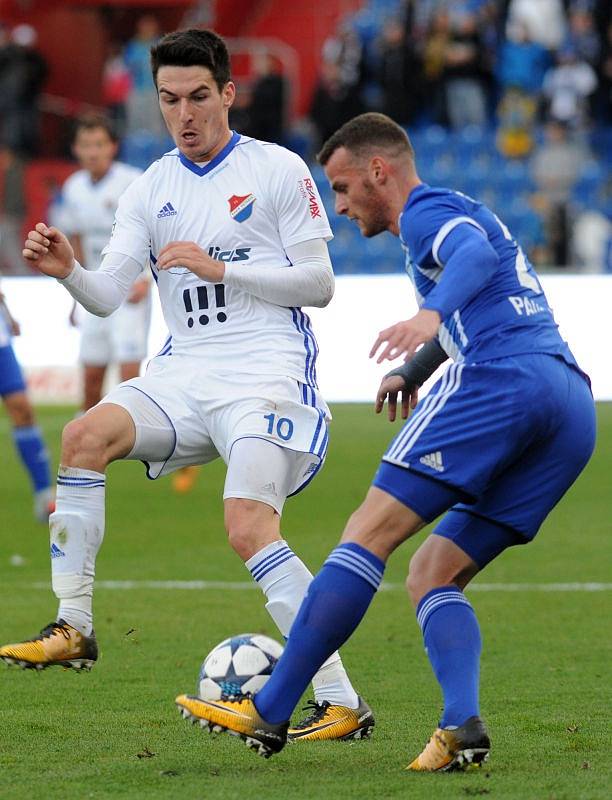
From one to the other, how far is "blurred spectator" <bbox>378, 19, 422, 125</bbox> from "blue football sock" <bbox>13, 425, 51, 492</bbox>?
1179 cm

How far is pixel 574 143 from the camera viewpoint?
66.6 feet

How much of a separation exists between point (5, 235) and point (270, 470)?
1659 centimetres

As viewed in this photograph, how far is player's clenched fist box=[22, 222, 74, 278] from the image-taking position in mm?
5180

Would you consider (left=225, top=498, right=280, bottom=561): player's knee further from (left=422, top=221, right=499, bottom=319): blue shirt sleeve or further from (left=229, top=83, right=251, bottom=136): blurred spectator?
(left=229, top=83, right=251, bottom=136): blurred spectator

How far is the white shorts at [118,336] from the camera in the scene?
37.4 ft

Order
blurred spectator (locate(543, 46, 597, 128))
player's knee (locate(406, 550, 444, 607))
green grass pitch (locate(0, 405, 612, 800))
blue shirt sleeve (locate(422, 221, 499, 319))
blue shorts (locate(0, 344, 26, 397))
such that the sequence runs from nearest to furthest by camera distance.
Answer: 1. blue shirt sleeve (locate(422, 221, 499, 319))
2. green grass pitch (locate(0, 405, 612, 800))
3. player's knee (locate(406, 550, 444, 607))
4. blue shorts (locate(0, 344, 26, 397))
5. blurred spectator (locate(543, 46, 597, 128))

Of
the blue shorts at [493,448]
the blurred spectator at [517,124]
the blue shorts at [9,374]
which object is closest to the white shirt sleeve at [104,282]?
the blue shorts at [493,448]

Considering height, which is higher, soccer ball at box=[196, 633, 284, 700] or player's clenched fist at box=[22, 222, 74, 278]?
player's clenched fist at box=[22, 222, 74, 278]

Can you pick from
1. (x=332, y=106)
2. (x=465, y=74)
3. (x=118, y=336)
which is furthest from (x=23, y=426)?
(x=465, y=74)

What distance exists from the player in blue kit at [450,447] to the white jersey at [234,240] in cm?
59

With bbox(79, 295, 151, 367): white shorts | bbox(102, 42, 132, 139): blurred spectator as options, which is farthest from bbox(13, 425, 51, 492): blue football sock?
bbox(102, 42, 132, 139): blurred spectator

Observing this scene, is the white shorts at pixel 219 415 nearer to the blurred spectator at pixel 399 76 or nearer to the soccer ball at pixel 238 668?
the soccer ball at pixel 238 668

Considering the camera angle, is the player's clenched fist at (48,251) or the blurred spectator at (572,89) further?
the blurred spectator at (572,89)

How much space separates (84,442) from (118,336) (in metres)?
6.33
